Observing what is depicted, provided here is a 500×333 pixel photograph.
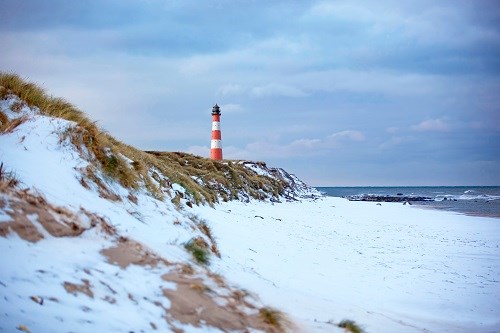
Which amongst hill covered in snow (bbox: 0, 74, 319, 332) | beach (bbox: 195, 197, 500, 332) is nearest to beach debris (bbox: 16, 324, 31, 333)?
hill covered in snow (bbox: 0, 74, 319, 332)

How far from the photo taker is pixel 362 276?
26.2 ft

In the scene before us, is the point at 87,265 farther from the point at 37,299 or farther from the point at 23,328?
the point at 23,328

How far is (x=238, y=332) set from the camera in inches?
149

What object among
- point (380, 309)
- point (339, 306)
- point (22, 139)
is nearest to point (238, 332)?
point (339, 306)

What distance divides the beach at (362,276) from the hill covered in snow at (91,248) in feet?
2.63

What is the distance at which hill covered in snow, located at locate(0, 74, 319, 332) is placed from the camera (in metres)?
3.26

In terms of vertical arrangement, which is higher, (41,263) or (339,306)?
(41,263)

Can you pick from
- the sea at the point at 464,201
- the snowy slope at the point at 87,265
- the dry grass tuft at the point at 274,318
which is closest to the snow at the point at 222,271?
the snowy slope at the point at 87,265

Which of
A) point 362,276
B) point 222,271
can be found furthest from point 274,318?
point 362,276

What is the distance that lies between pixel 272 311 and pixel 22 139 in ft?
14.8

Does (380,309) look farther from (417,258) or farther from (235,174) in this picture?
(235,174)

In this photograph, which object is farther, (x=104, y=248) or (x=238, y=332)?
(x=104, y=248)

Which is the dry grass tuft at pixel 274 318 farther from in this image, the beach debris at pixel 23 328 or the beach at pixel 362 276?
the beach debris at pixel 23 328

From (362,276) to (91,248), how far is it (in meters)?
5.58
